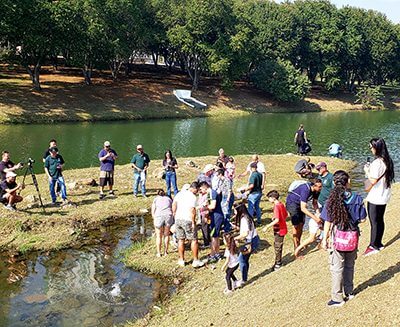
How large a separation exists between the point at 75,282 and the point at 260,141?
30.0 metres

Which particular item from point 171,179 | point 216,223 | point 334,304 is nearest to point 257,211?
point 216,223

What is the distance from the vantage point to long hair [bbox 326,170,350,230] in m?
7.30

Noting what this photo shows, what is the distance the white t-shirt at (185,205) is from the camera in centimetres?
1162

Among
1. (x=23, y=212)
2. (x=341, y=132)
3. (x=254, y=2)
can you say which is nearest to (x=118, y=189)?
(x=23, y=212)

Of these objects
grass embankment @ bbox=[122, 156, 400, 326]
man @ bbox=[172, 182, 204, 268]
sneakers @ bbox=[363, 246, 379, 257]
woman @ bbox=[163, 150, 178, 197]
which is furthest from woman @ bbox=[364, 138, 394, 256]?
woman @ bbox=[163, 150, 178, 197]

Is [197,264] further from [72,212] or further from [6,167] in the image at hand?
[6,167]

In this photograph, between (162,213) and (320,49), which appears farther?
(320,49)

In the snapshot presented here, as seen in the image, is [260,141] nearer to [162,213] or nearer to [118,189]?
[118,189]

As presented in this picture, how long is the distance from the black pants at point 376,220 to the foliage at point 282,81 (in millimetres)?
63085

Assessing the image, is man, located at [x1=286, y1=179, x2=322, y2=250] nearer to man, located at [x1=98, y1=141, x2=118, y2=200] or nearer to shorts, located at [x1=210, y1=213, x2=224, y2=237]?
shorts, located at [x1=210, y1=213, x2=224, y2=237]

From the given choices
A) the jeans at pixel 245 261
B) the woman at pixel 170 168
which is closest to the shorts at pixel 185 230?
the jeans at pixel 245 261

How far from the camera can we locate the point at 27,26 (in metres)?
49.7

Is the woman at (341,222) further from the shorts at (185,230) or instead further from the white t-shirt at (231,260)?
the shorts at (185,230)

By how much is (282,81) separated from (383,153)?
6407cm
